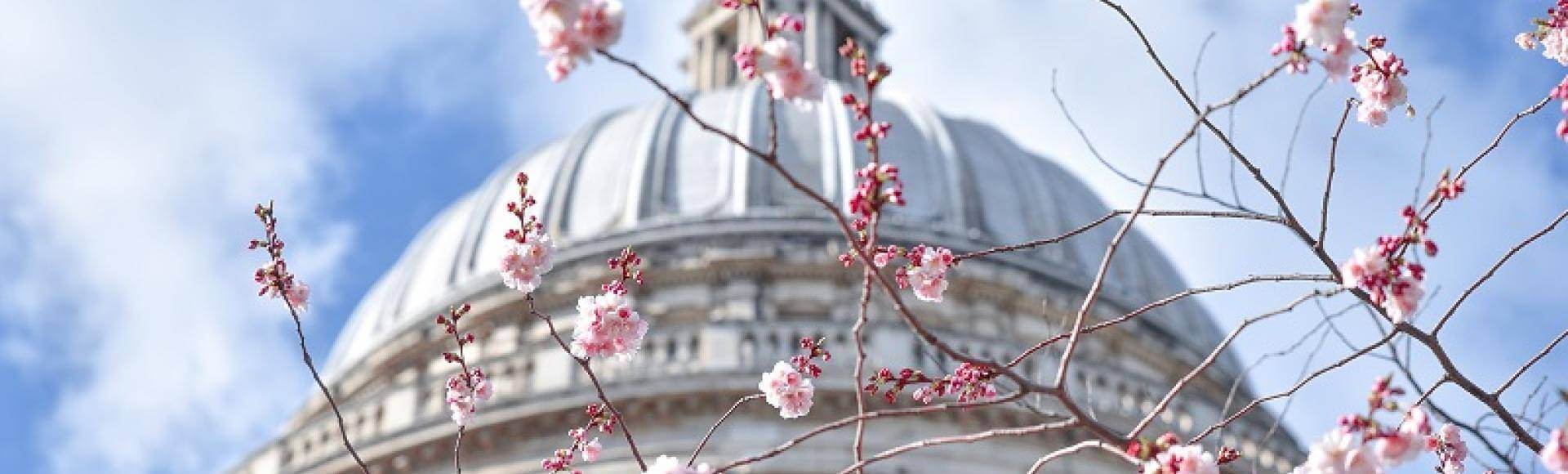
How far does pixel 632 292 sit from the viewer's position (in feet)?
100

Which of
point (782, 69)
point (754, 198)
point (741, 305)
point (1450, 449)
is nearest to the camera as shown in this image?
point (782, 69)

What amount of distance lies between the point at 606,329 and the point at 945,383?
1185mm

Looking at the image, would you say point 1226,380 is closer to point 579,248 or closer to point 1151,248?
point 1151,248

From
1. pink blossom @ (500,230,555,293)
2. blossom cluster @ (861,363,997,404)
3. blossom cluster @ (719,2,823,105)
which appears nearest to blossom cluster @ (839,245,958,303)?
blossom cluster @ (861,363,997,404)

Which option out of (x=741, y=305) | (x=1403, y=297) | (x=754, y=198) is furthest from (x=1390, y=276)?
(x=754, y=198)

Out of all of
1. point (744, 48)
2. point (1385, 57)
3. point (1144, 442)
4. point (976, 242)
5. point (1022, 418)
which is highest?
point (976, 242)

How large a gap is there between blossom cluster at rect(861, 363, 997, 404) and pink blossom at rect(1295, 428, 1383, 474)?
1.24 metres

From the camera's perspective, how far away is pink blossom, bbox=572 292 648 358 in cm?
638

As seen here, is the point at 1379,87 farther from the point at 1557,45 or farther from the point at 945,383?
the point at 945,383

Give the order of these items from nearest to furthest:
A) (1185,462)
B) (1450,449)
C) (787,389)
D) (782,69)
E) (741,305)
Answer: (1185,462) → (782,69) → (787,389) → (1450,449) → (741,305)

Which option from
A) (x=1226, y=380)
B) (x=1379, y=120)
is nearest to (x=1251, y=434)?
(x=1226, y=380)

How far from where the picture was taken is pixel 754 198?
3234 centimetres

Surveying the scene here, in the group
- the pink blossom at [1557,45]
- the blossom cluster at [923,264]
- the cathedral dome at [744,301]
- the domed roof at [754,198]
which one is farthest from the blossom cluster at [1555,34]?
the domed roof at [754,198]

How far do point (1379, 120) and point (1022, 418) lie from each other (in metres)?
13.5
